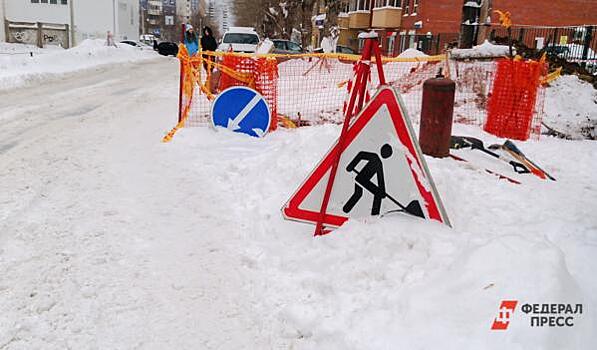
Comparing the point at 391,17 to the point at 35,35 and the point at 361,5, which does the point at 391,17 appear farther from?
the point at 35,35

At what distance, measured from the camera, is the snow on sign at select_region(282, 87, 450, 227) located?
3654mm

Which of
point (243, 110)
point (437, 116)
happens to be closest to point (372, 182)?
point (437, 116)

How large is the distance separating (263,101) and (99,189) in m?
3.08

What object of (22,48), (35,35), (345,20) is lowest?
(22,48)

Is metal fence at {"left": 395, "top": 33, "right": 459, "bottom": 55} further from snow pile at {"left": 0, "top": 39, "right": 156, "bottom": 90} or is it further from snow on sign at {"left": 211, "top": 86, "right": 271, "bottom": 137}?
snow pile at {"left": 0, "top": 39, "right": 156, "bottom": 90}

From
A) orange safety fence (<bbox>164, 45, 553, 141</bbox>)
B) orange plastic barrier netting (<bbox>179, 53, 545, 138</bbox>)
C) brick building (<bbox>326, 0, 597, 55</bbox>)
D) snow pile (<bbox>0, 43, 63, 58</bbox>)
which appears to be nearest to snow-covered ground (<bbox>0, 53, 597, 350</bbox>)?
orange safety fence (<bbox>164, 45, 553, 141</bbox>)

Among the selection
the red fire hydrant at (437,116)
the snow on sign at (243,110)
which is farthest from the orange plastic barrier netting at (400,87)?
the red fire hydrant at (437,116)

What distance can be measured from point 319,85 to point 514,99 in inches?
249

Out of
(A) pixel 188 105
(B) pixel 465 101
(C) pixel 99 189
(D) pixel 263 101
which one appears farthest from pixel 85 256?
(B) pixel 465 101

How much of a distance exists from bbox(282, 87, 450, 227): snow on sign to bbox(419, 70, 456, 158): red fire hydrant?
1.85 m

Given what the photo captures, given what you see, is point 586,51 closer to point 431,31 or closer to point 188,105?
point 188,105

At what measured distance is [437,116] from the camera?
5375 millimetres

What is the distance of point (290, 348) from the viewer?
2768mm

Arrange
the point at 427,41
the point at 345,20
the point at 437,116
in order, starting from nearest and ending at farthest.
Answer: the point at 437,116 < the point at 427,41 < the point at 345,20
